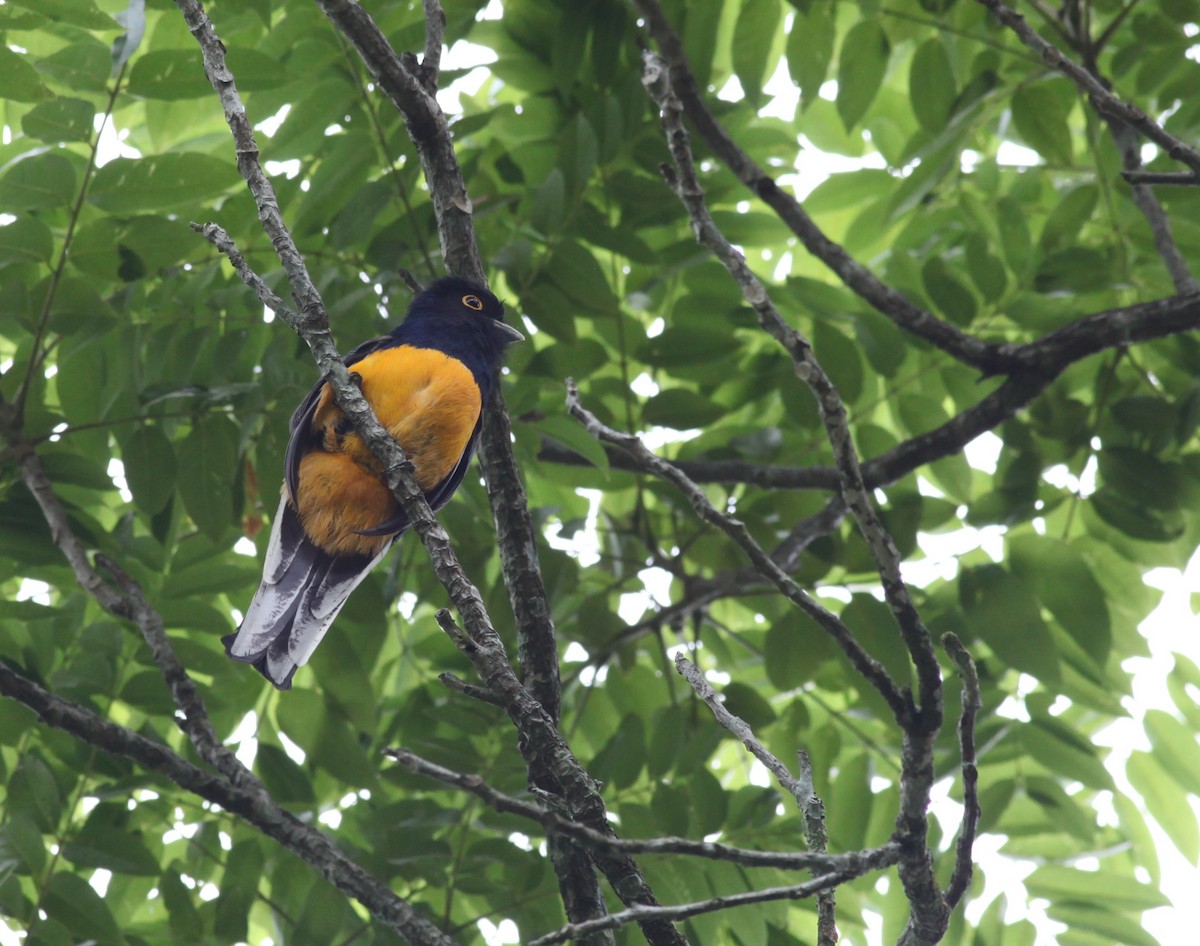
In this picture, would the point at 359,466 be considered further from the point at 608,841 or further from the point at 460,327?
→ the point at 608,841

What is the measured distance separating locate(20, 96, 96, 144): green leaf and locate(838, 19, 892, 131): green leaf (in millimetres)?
2794

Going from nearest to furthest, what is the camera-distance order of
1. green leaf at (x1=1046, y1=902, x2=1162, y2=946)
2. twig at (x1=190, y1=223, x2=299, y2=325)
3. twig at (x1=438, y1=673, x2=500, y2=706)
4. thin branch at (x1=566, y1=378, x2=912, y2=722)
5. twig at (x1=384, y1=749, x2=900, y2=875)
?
twig at (x1=384, y1=749, x2=900, y2=875) → twig at (x1=438, y1=673, x2=500, y2=706) → thin branch at (x1=566, y1=378, x2=912, y2=722) → twig at (x1=190, y1=223, x2=299, y2=325) → green leaf at (x1=1046, y1=902, x2=1162, y2=946)

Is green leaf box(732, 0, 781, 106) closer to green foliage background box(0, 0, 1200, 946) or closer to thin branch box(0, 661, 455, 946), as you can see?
green foliage background box(0, 0, 1200, 946)

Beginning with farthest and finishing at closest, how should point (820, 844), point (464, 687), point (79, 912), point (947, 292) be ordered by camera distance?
point (947, 292) → point (79, 912) → point (820, 844) → point (464, 687)

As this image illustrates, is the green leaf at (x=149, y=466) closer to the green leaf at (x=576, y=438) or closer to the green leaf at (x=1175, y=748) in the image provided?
the green leaf at (x=576, y=438)

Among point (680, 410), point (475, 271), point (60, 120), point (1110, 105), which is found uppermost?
point (60, 120)

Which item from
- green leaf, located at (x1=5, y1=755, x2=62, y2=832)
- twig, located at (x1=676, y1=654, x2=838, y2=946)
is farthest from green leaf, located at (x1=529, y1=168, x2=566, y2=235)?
green leaf, located at (x1=5, y1=755, x2=62, y2=832)

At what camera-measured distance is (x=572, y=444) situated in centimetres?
418

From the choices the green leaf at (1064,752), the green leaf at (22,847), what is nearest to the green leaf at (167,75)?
the green leaf at (22,847)

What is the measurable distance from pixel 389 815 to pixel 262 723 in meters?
0.75

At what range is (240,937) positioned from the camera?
4168mm

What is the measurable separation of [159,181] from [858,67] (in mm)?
2688

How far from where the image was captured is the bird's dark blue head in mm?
4535

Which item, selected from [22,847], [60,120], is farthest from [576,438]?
[22,847]
